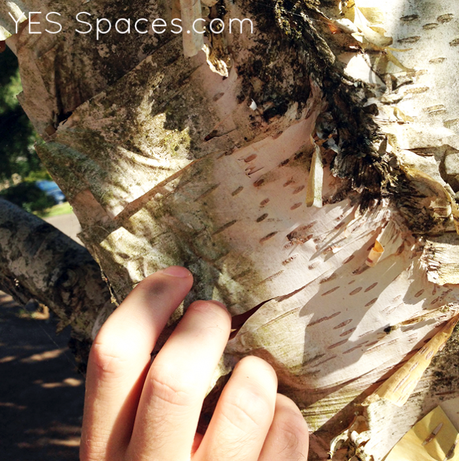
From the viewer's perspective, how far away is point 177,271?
87 cm

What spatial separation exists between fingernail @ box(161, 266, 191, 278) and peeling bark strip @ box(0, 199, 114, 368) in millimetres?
691

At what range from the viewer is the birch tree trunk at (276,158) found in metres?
0.79

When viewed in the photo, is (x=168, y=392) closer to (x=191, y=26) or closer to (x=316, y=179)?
(x=316, y=179)

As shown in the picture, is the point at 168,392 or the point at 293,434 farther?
the point at 293,434

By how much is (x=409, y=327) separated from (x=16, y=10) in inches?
43.5

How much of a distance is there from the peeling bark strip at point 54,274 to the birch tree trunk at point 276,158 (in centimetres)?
73

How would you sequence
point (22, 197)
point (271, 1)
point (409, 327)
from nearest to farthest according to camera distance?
point (271, 1), point (409, 327), point (22, 197)

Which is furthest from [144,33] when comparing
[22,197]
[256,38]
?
[22,197]

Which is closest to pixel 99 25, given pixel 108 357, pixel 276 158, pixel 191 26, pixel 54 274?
pixel 191 26

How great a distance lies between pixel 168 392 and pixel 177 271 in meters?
0.25

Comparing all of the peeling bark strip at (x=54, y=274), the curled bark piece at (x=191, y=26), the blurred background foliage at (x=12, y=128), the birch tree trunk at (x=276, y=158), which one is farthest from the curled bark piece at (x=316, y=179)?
the blurred background foliage at (x=12, y=128)

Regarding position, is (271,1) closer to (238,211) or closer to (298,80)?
(298,80)

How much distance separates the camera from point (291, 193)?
2.78 ft

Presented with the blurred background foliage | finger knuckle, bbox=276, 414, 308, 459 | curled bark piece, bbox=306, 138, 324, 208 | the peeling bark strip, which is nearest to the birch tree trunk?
curled bark piece, bbox=306, 138, 324, 208
